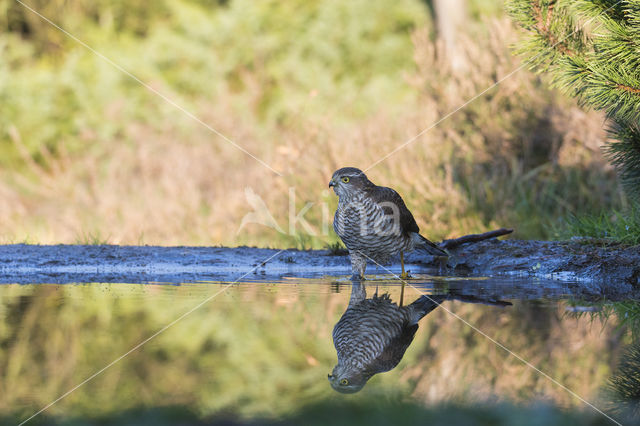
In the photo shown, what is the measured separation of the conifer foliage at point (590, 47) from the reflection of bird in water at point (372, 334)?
2009 millimetres

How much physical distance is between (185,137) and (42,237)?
836cm

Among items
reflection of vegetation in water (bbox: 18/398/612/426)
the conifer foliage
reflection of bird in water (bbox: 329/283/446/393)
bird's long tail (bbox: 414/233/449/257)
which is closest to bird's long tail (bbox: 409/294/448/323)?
reflection of bird in water (bbox: 329/283/446/393)

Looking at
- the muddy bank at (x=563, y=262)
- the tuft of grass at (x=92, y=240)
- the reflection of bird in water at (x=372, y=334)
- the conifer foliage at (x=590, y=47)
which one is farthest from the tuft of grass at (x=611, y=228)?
the tuft of grass at (x=92, y=240)

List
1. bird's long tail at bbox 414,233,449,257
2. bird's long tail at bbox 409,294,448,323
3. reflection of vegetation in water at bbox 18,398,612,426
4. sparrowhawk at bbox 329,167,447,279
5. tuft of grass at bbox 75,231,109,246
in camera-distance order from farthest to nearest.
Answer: tuft of grass at bbox 75,231,109,246 < bird's long tail at bbox 414,233,449,257 < sparrowhawk at bbox 329,167,447,279 < bird's long tail at bbox 409,294,448,323 < reflection of vegetation in water at bbox 18,398,612,426

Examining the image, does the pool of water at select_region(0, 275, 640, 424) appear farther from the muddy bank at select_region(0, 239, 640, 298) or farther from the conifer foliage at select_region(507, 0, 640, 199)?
the conifer foliage at select_region(507, 0, 640, 199)

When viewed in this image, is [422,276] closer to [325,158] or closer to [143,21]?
[325,158]

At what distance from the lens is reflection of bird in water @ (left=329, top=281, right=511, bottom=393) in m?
3.33

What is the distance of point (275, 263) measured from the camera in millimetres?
7539

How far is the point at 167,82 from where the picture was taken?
23.3 metres

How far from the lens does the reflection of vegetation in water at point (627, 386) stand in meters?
2.77

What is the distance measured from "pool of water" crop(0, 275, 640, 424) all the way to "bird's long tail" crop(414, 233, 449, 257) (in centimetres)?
114

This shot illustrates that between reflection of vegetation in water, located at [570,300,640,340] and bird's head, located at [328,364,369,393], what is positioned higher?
reflection of vegetation in water, located at [570,300,640,340]

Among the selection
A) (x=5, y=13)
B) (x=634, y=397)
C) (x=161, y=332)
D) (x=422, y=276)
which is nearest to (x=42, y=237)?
(x=422, y=276)

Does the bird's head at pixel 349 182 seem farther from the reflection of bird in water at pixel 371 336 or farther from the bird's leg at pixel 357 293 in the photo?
the reflection of bird in water at pixel 371 336
